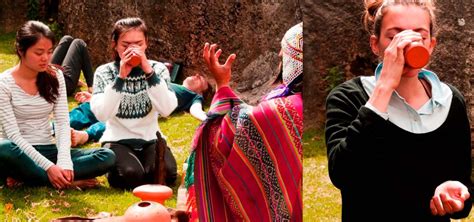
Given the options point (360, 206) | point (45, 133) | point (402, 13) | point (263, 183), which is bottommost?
point (45, 133)

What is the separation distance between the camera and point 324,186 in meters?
2.81

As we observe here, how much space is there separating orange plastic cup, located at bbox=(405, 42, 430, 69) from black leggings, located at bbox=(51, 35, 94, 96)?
4.08 metres

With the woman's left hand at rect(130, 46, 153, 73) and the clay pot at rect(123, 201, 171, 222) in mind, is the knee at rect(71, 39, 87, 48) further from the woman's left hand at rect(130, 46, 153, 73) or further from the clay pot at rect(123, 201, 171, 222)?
the clay pot at rect(123, 201, 171, 222)

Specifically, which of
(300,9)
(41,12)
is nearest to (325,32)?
(300,9)

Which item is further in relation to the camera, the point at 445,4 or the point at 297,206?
the point at 445,4

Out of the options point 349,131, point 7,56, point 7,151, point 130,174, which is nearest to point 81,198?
point 130,174

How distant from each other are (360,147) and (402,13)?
0.38 metres

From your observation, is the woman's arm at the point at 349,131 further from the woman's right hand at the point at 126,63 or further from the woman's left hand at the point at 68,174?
the woman's left hand at the point at 68,174

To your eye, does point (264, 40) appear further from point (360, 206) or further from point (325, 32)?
point (360, 206)

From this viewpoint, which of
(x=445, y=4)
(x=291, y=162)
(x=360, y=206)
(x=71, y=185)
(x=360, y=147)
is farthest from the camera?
(x=71, y=185)

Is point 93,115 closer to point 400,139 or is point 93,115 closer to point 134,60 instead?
point 134,60

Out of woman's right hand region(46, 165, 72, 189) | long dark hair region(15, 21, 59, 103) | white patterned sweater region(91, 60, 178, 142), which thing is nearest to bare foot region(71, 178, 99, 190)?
woman's right hand region(46, 165, 72, 189)

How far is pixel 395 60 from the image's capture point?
1932 mm

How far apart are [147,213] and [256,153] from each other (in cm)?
52
